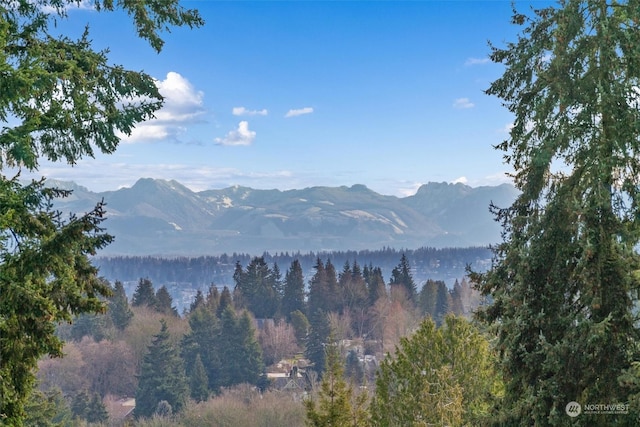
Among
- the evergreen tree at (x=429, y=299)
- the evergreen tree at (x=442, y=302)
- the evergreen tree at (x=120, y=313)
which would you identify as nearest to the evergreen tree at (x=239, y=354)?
the evergreen tree at (x=120, y=313)

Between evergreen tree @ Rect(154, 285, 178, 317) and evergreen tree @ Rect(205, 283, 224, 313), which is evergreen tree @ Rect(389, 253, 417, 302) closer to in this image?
evergreen tree @ Rect(205, 283, 224, 313)

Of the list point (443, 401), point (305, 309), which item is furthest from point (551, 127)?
point (305, 309)

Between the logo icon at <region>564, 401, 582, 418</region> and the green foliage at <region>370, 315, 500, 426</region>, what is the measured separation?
6051 mm

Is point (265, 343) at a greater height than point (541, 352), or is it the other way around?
point (541, 352)

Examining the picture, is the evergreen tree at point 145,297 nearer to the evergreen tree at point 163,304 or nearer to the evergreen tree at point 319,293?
the evergreen tree at point 163,304

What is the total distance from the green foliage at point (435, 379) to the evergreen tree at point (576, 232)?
5870 mm

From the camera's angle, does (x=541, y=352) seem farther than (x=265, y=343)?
No

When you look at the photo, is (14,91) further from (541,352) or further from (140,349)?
(140,349)

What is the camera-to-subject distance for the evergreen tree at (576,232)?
23.2 feet

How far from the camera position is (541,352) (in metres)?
7.38

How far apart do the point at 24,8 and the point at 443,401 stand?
13.2 meters

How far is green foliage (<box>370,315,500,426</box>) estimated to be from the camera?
564 inches

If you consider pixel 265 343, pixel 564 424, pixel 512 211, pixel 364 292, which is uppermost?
pixel 512 211

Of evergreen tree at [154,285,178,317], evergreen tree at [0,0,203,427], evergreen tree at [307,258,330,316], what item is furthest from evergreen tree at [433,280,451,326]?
evergreen tree at [0,0,203,427]
